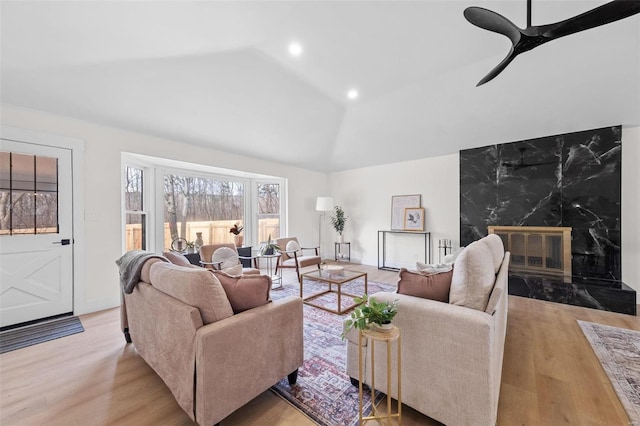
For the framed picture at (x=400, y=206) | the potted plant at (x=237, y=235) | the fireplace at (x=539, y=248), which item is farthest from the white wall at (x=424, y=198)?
the potted plant at (x=237, y=235)

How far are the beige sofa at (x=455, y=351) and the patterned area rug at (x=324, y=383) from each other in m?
0.22

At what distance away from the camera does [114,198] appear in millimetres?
3330

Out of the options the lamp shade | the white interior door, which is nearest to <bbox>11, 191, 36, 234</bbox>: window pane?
the white interior door

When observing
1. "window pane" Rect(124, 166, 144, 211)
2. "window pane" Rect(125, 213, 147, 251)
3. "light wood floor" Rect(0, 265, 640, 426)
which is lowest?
"light wood floor" Rect(0, 265, 640, 426)

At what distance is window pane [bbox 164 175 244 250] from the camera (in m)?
4.45

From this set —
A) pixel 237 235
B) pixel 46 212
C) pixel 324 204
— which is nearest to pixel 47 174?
pixel 46 212

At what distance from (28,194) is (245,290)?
121 inches

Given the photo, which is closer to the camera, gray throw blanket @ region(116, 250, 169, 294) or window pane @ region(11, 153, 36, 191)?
gray throw blanket @ region(116, 250, 169, 294)

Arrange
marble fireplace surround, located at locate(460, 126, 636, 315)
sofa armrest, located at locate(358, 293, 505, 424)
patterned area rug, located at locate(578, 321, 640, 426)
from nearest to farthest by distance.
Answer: sofa armrest, located at locate(358, 293, 505, 424) < patterned area rug, located at locate(578, 321, 640, 426) < marble fireplace surround, located at locate(460, 126, 636, 315)

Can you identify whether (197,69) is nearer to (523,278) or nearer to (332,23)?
(332,23)

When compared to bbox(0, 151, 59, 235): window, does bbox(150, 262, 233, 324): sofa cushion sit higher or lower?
lower

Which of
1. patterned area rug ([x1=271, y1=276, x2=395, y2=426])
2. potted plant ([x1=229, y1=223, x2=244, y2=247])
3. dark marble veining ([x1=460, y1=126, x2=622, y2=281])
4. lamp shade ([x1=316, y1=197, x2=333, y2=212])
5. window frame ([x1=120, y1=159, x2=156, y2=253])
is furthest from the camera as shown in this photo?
lamp shade ([x1=316, y1=197, x2=333, y2=212])

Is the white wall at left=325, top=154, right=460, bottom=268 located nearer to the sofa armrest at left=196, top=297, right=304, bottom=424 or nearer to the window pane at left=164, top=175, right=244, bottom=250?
the window pane at left=164, top=175, right=244, bottom=250

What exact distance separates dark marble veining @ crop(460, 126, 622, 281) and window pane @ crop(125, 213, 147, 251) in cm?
550
